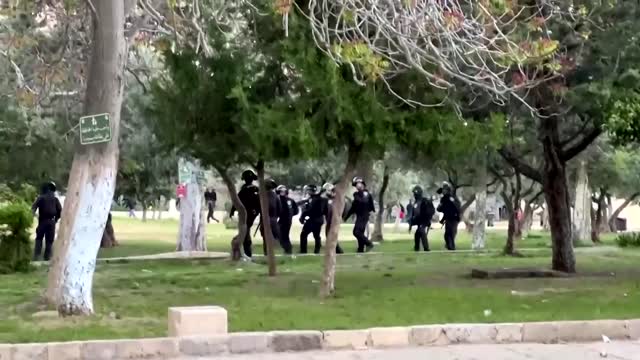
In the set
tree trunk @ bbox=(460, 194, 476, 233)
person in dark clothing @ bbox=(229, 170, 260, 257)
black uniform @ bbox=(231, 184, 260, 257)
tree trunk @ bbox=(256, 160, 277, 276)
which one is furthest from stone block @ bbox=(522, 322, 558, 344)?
tree trunk @ bbox=(460, 194, 476, 233)

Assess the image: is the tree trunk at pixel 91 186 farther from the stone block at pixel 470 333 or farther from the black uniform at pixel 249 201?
the black uniform at pixel 249 201

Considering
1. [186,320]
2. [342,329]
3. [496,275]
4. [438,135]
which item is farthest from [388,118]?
[496,275]

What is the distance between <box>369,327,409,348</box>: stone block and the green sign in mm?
3965

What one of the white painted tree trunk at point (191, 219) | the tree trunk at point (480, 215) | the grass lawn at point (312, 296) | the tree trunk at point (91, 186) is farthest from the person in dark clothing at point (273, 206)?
the tree trunk at point (91, 186)

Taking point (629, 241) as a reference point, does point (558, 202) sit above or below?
above

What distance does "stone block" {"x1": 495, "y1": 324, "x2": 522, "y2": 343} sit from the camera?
34.4ft

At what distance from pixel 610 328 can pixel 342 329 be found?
118 inches

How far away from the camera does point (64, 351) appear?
9.13 metres

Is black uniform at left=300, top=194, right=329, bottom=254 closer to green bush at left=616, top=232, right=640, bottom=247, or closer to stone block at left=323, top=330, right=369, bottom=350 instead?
green bush at left=616, top=232, right=640, bottom=247

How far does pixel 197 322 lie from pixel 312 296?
442cm

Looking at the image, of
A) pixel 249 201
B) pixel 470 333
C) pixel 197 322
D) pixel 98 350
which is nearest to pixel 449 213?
pixel 249 201

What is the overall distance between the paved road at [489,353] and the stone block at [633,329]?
1.45ft

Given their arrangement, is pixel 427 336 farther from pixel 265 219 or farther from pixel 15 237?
pixel 15 237

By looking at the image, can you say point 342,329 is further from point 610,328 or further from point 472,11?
point 472,11
